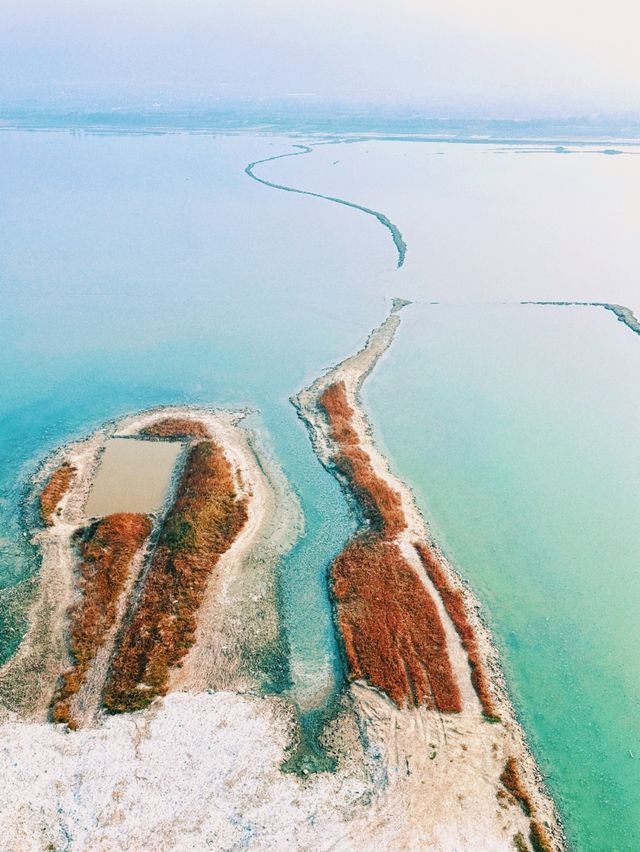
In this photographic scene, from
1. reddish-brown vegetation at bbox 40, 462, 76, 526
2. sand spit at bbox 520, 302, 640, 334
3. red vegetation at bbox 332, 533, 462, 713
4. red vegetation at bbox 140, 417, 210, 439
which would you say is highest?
sand spit at bbox 520, 302, 640, 334

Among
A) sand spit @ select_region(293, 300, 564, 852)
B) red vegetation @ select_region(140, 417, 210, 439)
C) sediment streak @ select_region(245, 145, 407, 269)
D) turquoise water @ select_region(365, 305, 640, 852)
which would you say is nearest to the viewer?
sand spit @ select_region(293, 300, 564, 852)

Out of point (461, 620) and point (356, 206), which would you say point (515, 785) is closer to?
point (461, 620)

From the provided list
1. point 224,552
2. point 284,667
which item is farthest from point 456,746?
point 224,552

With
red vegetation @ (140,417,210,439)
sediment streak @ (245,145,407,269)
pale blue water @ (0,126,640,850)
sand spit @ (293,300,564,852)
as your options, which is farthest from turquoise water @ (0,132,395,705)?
red vegetation @ (140,417,210,439)

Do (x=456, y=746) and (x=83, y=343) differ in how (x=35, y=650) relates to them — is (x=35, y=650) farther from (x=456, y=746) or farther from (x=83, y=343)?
(x=83, y=343)

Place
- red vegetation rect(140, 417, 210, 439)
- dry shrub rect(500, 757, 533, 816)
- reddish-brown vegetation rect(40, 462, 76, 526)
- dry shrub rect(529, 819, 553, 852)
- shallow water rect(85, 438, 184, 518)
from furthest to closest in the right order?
red vegetation rect(140, 417, 210, 439) < shallow water rect(85, 438, 184, 518) < reddish-brown vegetation rect(40, 462, 76, 526) < dry shrub rect(500, 757, 533, 816) < dry shrub rect(529, 819, 553, 852)

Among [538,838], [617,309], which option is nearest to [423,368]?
[617,309]

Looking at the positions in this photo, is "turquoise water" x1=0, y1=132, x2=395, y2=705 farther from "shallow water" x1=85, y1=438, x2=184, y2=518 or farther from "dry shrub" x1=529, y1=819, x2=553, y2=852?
"dry shrub" x1=529, y1=819, x2=553, y2=852
